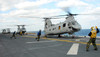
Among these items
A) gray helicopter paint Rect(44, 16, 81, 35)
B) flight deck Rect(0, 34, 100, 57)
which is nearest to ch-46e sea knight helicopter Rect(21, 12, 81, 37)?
gray helicopter paint Rect(44, 16, 81, 35)

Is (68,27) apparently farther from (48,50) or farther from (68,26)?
(48,50)

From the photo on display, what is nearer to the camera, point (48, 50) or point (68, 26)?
point (48, 50)

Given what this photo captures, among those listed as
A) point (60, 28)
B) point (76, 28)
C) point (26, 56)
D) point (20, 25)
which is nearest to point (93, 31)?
point (26, 56)

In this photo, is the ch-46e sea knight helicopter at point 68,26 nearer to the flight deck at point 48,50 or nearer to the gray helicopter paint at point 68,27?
the gray helicopter paint at point 68,27

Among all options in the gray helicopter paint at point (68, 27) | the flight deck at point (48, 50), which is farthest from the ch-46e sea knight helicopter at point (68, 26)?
the flight deck at point (48, 50)

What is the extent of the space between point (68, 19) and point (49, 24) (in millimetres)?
7189

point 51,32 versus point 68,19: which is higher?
point 68,19

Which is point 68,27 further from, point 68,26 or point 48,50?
point 48,50

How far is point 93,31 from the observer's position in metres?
8.43

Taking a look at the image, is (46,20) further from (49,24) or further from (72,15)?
(72,15)

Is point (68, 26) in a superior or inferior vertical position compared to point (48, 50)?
superior

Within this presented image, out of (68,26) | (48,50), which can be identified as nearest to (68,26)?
(68,26)

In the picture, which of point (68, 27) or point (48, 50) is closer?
point (48, 50)

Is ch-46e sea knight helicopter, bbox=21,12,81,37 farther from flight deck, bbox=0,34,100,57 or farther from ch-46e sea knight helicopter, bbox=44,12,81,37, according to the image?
flight deck, bbox=0,34,100,57
